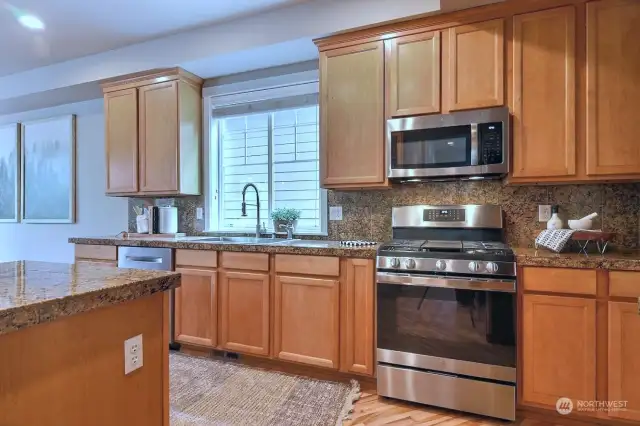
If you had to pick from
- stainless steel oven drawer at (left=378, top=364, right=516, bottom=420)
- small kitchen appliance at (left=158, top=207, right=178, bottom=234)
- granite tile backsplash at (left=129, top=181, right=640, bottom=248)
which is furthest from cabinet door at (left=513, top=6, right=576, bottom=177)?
small kitchen appliance at (left=158, top=207, right=178, bottom=234)

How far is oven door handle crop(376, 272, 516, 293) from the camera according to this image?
199 centimetres

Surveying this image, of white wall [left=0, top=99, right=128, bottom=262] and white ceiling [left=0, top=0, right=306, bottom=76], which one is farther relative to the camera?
white wall [left=0, top=99, right=128, bottom=262]

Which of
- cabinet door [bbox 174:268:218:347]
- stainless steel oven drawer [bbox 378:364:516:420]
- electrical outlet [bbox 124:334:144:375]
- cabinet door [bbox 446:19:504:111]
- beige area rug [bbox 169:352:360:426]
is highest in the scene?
cabinet door [bbox 446:19:504:111]

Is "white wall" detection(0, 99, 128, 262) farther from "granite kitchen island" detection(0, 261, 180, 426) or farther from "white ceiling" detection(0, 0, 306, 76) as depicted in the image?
"granite kitchen island" detection(0, 261, 180, 426)

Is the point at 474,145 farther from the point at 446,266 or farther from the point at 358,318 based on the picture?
the point at 358,318

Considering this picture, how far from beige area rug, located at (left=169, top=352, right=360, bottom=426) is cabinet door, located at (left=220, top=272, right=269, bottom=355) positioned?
180mm

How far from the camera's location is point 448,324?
2.10 m

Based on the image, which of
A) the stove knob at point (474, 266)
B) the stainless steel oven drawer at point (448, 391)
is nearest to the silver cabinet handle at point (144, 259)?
the stainless steel oven drawer at point (448, 391)

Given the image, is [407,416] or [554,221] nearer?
[407,416]

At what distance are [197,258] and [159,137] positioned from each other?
4.13ft

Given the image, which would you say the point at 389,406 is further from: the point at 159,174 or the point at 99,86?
the point at 99,86

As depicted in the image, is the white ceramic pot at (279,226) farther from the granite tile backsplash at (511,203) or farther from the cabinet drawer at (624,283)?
the cabinet drawer at (624,283)

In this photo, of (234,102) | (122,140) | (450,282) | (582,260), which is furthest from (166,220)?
(582,260)

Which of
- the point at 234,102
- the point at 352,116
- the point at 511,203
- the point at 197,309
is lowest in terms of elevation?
the point at 197,309
